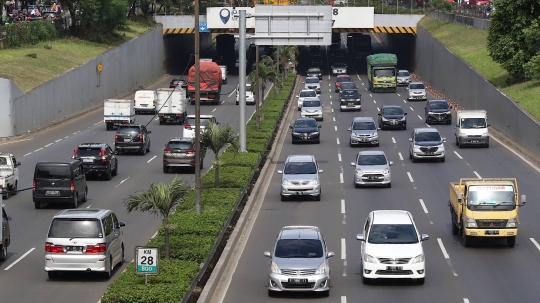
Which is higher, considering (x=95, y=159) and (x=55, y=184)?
(x=55, y=184)

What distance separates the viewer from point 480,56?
257ft

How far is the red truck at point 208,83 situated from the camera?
78.0 m

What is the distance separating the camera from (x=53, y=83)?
67.2 metres

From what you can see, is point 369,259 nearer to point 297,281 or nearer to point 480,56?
point 297,281

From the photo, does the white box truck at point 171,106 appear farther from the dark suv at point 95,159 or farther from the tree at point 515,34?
the dark suv at point 95,159

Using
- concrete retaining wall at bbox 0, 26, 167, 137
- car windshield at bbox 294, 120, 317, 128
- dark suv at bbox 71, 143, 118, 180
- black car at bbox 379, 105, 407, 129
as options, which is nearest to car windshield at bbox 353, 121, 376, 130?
car windshield at bbox 294, 120, 317, 128

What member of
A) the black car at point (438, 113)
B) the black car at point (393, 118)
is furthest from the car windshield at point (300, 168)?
the black car at point (438, 113)

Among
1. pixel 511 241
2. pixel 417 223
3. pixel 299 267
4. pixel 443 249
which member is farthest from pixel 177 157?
pixel 299 267

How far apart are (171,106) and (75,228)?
44.1 metres

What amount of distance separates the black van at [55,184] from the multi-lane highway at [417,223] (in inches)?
277

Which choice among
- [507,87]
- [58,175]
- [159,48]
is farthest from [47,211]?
[159,48]

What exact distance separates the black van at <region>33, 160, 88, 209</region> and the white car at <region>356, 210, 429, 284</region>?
1466 centimetres

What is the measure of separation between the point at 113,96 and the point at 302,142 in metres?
33.3

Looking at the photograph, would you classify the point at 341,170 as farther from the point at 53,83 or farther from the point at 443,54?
the point at 443,54
